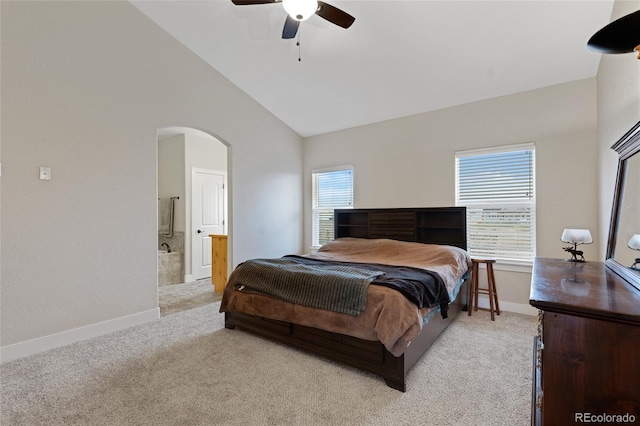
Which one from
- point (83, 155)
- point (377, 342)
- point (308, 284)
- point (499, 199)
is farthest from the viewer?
point (499, 199)

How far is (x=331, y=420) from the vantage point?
1698 mm

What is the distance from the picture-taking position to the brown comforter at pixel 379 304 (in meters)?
2.02

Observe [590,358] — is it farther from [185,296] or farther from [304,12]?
[185,296]

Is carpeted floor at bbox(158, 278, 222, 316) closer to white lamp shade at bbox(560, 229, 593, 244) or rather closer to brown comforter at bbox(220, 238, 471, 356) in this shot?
brown comforter at bbox(220, 238, 471, 356)

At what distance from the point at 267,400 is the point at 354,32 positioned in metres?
3.43

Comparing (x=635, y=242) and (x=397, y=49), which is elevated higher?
(x=397, y=49)

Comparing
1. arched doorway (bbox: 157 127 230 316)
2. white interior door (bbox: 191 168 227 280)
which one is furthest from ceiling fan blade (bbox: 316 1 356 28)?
white interior door (bbox: 191 168 227 280)

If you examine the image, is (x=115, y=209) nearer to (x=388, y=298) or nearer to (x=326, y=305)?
(x=326, y=305)

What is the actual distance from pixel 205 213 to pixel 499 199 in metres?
5.08

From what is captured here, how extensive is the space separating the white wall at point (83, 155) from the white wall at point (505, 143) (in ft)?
8.65

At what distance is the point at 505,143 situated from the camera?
11.9 feet

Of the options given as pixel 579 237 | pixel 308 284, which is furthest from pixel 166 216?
pixel 579 237

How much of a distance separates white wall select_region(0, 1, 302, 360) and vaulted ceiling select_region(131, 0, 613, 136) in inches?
23.5

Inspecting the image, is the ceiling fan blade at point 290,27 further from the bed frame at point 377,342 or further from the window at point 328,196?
the window at point 328,196
